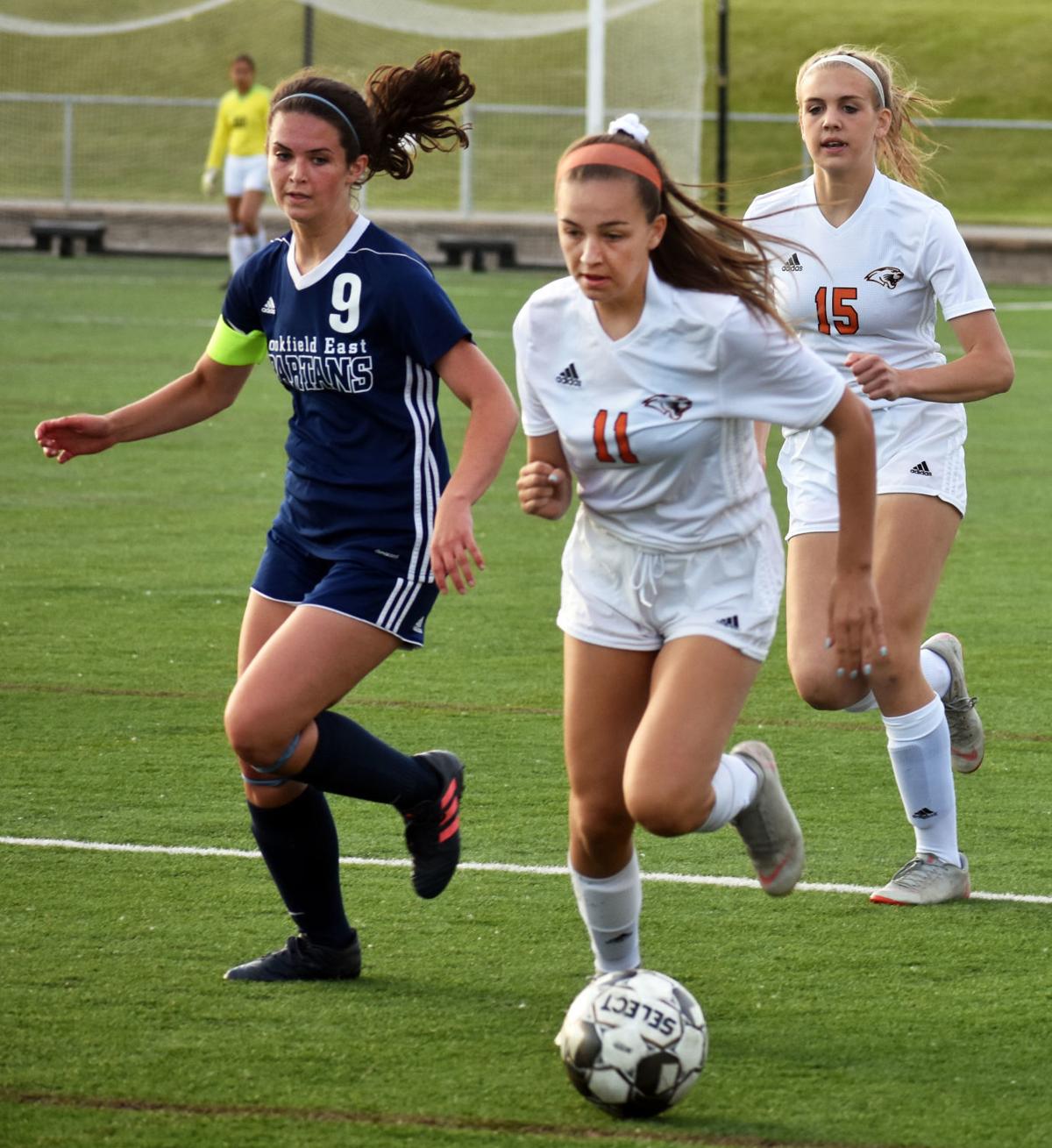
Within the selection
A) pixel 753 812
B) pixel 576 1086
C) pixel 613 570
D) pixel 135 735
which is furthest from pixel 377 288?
pixel 135 735

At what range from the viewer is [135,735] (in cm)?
668

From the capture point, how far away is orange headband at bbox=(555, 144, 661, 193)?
4047mm

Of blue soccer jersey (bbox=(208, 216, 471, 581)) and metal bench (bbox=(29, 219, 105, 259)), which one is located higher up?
blue soccer jersey (bbox=(208, 216, 471, 581))

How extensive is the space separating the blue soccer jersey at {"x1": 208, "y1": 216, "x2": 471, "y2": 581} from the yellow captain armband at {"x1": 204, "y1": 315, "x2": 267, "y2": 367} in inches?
10.3

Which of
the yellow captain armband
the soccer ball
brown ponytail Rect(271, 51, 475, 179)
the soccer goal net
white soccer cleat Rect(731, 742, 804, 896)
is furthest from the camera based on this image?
the soccer goal net

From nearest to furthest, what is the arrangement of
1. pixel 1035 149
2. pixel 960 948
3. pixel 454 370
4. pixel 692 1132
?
pixel 692 1132 → pixel 454 370 → pixel 960 948 → pixel 1035 149

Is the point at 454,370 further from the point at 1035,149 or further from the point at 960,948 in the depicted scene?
the point at 1035,149

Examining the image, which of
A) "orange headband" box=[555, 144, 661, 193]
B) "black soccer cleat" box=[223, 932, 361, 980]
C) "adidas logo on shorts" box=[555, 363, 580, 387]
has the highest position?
"orange headband" box=[555, 144, 661, 193]

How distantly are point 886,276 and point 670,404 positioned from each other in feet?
4.77

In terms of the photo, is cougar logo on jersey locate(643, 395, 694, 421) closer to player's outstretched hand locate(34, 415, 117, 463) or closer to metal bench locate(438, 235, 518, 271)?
player's outstretched hand locate(34, 415, 117, 463)

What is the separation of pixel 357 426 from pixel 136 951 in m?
1.28

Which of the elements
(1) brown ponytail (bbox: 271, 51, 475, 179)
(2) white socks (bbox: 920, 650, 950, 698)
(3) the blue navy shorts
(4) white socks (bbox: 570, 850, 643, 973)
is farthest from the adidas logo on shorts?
(2) white socks (bbox: 920, 650, 950, 698)

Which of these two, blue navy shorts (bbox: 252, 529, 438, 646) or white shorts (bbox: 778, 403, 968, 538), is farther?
white shorts (bbox: 778, 403, 968, 538)

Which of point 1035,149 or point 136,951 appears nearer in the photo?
point 136,951
